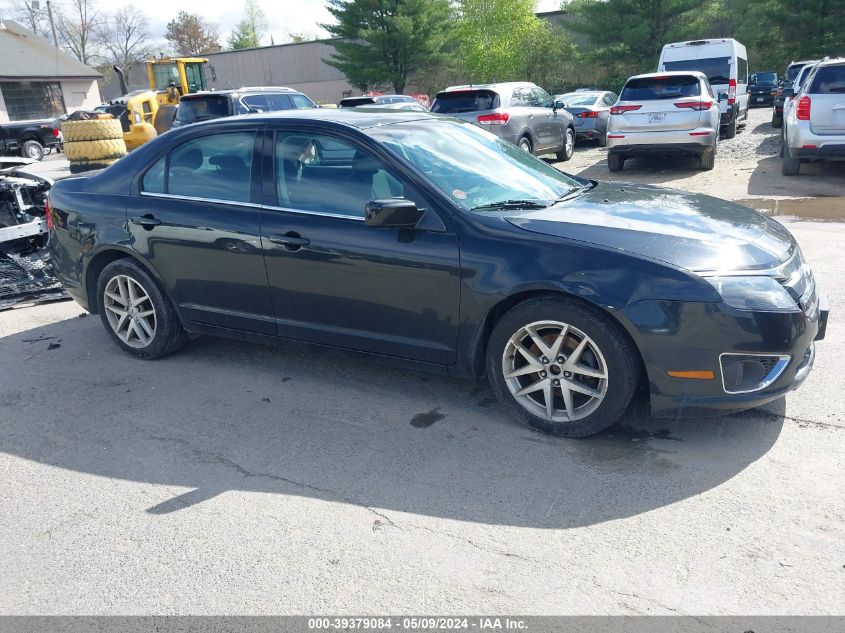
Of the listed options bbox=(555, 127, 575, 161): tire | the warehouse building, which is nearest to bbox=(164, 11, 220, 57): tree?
the warehouse building

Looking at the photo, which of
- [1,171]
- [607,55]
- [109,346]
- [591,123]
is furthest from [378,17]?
[109,346]

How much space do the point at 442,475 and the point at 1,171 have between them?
21.1ft

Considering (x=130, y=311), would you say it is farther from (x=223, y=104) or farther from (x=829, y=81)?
(x=223, y=104)

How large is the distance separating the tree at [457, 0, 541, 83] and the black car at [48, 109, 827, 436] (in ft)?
118

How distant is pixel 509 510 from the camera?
324cm

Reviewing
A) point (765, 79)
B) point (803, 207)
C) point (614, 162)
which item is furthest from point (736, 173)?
point (765, 79)

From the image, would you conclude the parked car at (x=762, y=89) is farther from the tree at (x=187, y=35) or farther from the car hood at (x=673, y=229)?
the tree at (x=187, y=35)

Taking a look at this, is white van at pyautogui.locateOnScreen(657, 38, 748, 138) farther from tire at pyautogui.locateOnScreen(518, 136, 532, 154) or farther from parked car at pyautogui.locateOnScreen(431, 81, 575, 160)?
tire at pyautogui.locateOnScreen(518, 136, 532, 154)

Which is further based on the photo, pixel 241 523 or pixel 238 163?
pixel 238 163

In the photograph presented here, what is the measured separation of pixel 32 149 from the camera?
25531 millimetres

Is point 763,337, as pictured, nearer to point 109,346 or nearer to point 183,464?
point 183,464

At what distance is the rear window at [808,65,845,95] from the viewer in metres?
10.7

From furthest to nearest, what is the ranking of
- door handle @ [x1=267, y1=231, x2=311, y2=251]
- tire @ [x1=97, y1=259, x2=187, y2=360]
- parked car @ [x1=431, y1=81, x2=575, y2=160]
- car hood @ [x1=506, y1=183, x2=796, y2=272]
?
1. parked car @ [x1=431, y1=81, x2=575, y2=160]
2. tire @ [x1=97, y1=259, x2=187, y2=360]
3. door handle @ [x1=267, y1=231, x2=311, y2=251]
4. car hood @ [x1=506, y1=183, x2=796, y2=272]

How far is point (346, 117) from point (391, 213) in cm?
113
